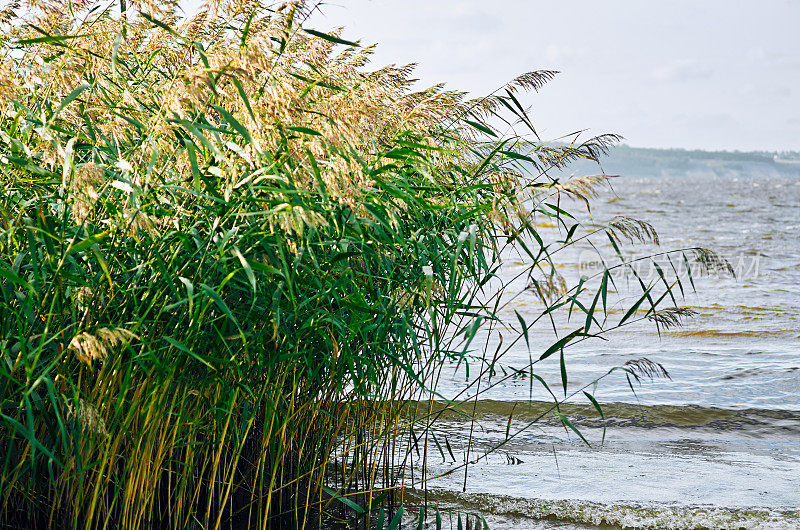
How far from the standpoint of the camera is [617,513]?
13.6ft

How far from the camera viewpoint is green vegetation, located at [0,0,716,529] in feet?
8.16

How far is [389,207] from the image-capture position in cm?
299

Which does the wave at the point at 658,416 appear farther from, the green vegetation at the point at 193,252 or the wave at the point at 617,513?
the green vegetation at the point at 193,252

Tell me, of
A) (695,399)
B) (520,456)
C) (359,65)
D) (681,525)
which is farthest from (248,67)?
(695,399)

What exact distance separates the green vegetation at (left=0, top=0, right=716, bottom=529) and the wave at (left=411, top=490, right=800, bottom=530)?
1.08 meters

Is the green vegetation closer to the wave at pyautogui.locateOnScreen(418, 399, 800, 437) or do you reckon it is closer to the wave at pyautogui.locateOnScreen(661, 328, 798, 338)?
the wave at pyautogui.locateOnScreen(418, 399, 800, 437)

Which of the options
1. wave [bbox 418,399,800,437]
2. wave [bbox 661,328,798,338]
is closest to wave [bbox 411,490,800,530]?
wave [bbox 418,399,800,437]

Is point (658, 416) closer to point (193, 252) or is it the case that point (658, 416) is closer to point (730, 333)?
point (730, 333)

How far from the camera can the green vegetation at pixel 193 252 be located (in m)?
2.49

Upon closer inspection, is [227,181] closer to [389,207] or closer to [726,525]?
[389,207]

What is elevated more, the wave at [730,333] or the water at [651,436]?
the wave at [730,333]

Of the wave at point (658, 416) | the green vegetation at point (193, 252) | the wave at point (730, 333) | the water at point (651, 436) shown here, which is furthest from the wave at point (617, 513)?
the wave at point (730, 333)

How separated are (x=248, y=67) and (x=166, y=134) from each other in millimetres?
535

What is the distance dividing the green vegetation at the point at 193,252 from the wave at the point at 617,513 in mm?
1084
